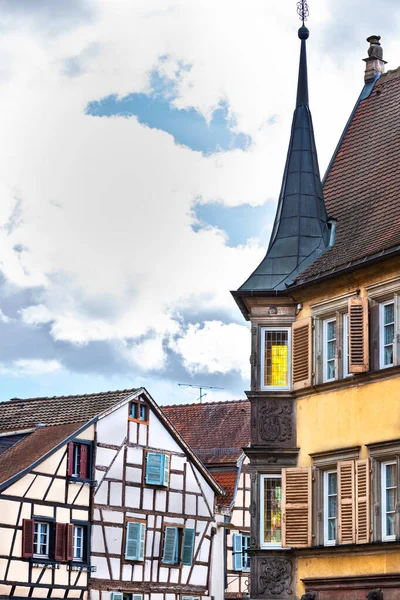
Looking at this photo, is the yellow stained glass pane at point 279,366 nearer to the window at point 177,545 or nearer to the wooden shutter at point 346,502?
the wooden shutter at point 346,502

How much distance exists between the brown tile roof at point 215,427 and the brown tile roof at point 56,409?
6.17m

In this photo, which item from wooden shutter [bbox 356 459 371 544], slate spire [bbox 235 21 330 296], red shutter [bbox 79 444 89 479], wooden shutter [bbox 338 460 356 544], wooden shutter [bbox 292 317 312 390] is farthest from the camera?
red shutter [bbox 79 444 89 479]

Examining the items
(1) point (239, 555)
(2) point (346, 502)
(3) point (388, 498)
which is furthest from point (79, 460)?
(3) point (388, 498)

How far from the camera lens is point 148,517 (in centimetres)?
3888

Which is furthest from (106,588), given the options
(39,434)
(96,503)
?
(39,434)

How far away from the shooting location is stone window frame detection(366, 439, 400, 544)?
21516 mm

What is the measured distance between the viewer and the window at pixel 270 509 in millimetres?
23562

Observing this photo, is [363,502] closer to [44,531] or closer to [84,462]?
[44,531]

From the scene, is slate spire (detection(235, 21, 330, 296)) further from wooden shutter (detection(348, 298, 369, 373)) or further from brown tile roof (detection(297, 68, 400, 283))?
wooden shutter (detection(348, 298, 369, 373))

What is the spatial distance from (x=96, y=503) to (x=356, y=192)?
15407 mm

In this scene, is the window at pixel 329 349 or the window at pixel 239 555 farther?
the window at pixel 239 555

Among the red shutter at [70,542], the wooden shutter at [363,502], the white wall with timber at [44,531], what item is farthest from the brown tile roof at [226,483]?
the wooden shutter at [363,502]

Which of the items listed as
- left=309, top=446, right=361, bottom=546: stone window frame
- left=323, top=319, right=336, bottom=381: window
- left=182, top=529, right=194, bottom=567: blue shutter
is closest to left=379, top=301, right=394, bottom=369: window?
left=323, top=319, right=336, bottom=381: window

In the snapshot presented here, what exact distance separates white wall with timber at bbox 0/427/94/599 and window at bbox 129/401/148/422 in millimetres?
2190
